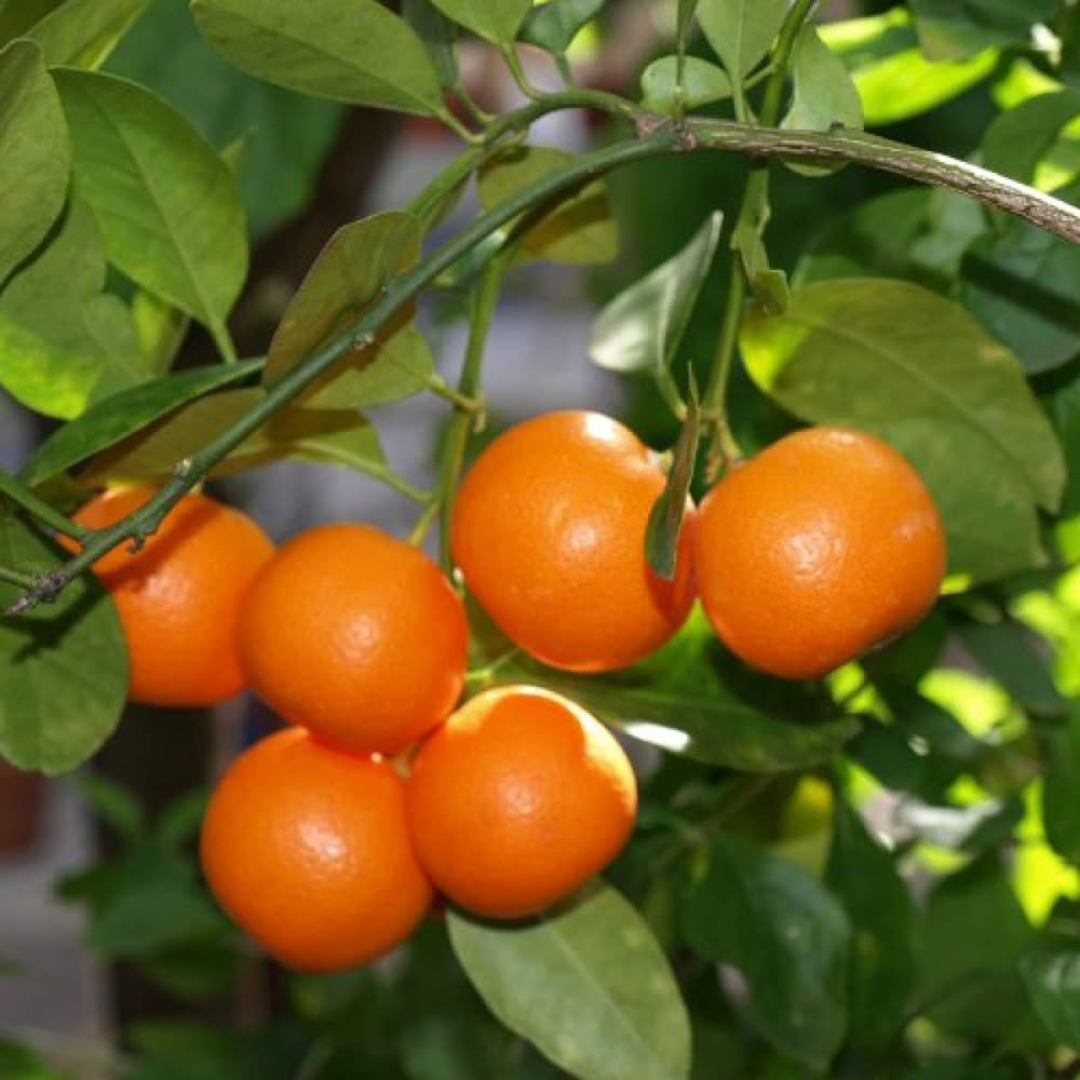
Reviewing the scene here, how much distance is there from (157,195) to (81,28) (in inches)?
2.0

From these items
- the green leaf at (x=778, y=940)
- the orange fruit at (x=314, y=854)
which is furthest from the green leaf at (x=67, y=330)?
the green leaf at (x=778, y=940)

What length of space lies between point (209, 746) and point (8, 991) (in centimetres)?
176

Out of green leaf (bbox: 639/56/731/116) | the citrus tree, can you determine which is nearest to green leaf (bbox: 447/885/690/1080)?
the citrus tree

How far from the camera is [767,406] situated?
22.5 inches

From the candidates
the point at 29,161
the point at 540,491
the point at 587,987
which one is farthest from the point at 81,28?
the point at 587,987

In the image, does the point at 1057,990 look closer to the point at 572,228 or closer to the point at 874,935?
the point at 874,935

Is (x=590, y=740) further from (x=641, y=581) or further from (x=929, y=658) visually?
(x=929, y=658)

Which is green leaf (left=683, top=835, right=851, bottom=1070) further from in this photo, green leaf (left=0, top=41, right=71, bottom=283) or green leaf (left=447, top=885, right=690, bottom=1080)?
green leaf (left=0, top=41, right=71, bottom=283)

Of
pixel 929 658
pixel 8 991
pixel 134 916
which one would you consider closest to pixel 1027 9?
pixel 929 658

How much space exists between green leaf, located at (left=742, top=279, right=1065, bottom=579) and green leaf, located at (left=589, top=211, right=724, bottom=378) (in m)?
0.02

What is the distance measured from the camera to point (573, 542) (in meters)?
0.44

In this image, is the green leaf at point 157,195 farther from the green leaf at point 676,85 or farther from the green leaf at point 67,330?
the green leaf at point 676,85

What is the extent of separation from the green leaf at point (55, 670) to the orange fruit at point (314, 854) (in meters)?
0.04

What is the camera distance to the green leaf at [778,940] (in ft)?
1.88
